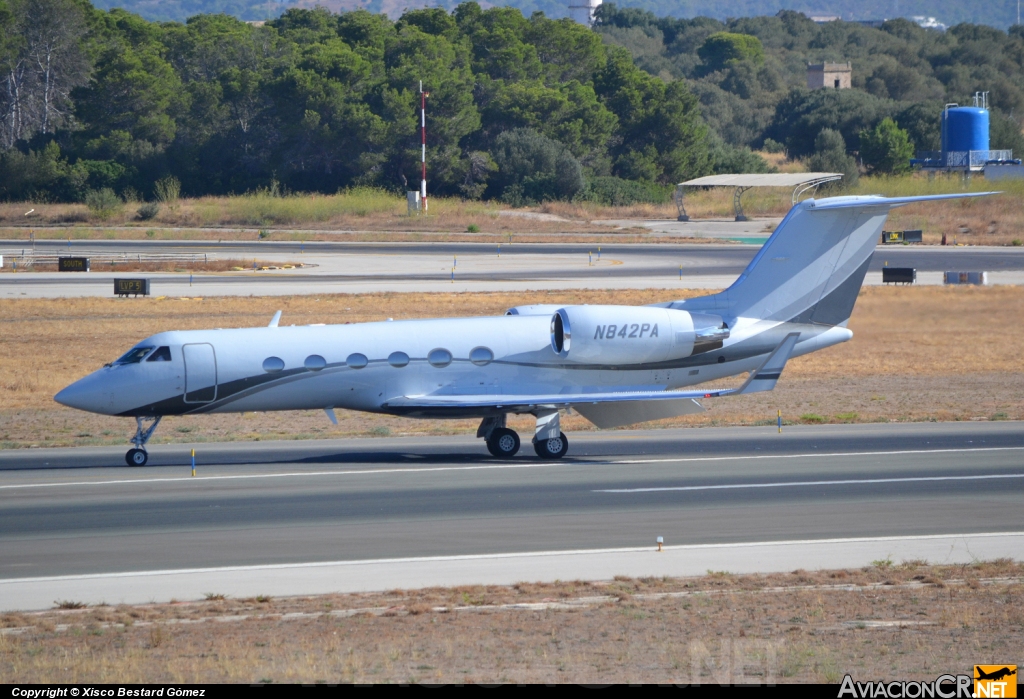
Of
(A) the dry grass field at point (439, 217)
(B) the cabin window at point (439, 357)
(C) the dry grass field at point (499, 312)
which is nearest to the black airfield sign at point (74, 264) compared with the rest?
(C) the dry grass field at point (499, 312)

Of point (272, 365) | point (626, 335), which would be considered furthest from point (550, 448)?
point (272, 365)

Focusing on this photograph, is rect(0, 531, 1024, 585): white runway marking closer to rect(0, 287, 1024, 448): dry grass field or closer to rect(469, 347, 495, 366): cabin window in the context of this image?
rect(469, 347, 495, 366): cabin window

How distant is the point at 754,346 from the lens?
2619cm

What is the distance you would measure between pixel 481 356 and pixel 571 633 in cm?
1280

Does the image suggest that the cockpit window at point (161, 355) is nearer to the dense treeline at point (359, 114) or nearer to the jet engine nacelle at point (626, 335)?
the jet engine nacelle at point (626, 335)

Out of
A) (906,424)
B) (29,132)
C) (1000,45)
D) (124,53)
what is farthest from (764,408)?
(1000,45)

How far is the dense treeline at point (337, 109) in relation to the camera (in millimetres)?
107938

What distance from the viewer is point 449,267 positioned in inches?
2645

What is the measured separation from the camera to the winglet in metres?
23.6

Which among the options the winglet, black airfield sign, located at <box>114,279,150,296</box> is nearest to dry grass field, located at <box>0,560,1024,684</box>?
the winglet

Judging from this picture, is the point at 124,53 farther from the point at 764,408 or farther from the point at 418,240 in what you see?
the point at 764,408

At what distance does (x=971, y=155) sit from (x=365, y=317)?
79.1 meters

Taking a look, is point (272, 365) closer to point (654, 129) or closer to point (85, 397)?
point (85, 397)

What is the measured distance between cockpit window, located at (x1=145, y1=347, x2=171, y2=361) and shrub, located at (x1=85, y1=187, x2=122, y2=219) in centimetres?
8202
